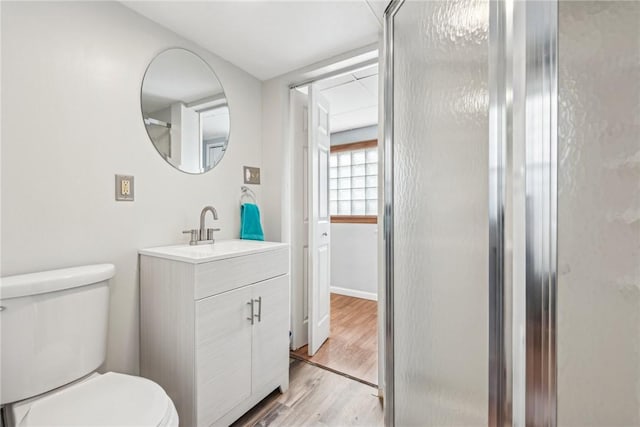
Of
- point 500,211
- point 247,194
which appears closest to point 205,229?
point 247,194

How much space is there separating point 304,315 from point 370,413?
88 centimetres

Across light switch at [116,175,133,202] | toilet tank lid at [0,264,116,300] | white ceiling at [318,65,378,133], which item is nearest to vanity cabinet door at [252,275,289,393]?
toilet tank lid at [0,264,116,300]

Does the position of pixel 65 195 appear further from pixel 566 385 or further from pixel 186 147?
pixel 566 385

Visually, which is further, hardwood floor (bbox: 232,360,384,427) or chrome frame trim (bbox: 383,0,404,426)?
hardwood floor (bbox: 232,360,384,427)

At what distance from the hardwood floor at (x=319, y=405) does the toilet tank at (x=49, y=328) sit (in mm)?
776

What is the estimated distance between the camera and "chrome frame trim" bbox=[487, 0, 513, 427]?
1.52ft

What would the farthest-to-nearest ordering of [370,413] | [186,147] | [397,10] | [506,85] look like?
1. [186,147]
2. [370,413]
3. [397,10]
4. [506,85]

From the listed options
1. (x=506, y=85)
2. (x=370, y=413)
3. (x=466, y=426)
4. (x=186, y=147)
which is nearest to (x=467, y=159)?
(x=506, y=85)

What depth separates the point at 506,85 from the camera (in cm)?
46

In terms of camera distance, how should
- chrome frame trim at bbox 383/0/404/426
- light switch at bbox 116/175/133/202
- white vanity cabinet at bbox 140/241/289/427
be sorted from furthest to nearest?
light switch at bbox 116/175/133/202
white vanity cabinet at bbox 140/241/289/427
chrome frame trim at bbox 383/0/404/426

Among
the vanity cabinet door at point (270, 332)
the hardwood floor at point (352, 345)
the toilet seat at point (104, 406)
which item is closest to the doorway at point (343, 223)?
the hardwood floor at point (352, 345)

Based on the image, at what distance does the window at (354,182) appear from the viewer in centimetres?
331

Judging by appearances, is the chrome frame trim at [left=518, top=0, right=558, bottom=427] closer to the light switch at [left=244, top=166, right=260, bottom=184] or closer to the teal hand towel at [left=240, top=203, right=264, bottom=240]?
the teal hand towel at [left=240, top=203, right=264, bottom=240]

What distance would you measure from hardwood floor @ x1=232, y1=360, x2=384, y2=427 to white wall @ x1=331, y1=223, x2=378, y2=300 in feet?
5.16
